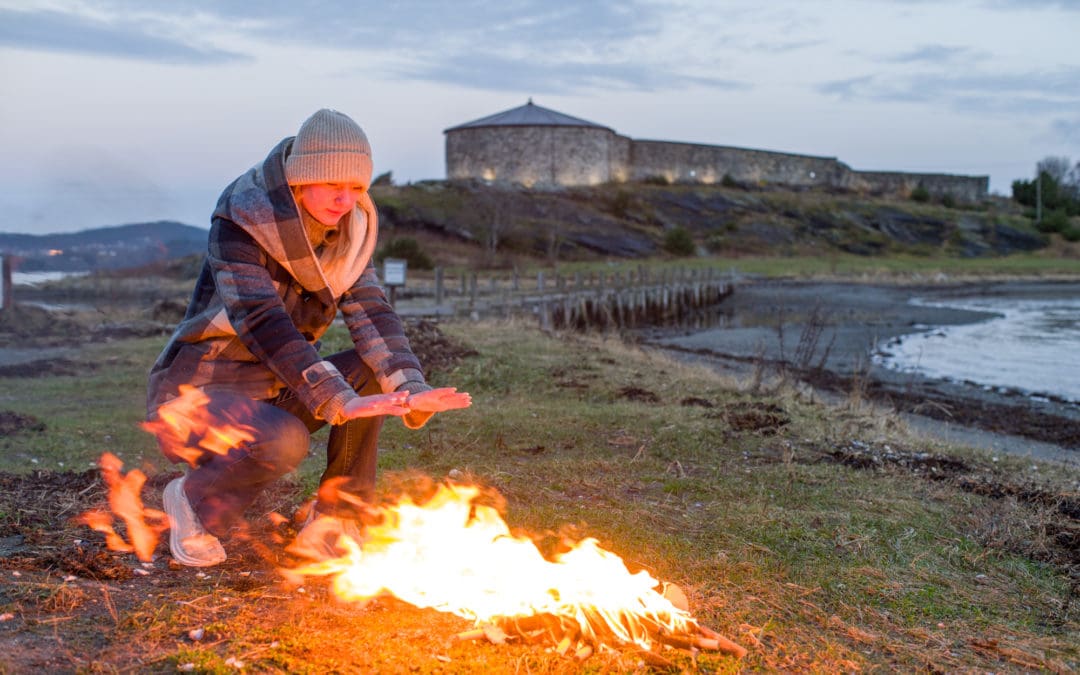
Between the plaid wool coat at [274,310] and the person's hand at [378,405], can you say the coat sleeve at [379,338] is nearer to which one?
the plaid wool coat at [274,310]

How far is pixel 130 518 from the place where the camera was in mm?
4715

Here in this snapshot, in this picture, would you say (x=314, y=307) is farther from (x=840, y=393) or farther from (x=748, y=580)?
(x=840, y=393)

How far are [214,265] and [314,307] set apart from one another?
1.52 ft

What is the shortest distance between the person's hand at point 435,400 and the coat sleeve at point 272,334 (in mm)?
260

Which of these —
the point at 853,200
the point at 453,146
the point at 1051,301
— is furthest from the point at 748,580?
the point at 853,200

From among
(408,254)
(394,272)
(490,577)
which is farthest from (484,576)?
(408,254)

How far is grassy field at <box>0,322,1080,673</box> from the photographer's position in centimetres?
330

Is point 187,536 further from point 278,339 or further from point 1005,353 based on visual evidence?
point 1005,353

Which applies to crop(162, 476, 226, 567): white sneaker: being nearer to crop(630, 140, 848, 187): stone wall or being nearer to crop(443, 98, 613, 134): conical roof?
crop(443, 98, 613, 134): conical roof

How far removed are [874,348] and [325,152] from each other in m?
21.0

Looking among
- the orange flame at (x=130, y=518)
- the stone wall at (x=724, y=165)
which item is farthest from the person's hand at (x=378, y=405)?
the stone wall at (x=724, y=165)

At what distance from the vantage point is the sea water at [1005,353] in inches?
717

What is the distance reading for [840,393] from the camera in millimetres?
15172

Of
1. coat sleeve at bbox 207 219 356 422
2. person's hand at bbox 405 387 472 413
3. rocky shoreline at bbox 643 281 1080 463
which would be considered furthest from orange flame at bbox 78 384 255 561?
rocky shoreline at bbox 643 281 1080 463
